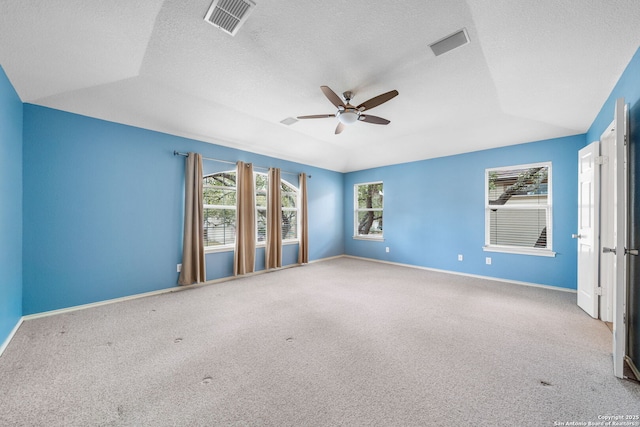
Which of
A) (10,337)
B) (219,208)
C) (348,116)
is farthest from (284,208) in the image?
(10,337)

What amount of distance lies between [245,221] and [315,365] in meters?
3.40

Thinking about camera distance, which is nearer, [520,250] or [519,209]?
[520,250]

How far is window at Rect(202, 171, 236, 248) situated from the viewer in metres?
4.49

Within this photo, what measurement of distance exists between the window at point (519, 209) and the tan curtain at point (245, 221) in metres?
4.68

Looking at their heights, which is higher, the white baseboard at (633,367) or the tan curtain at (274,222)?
the tan curtain at (274,222)

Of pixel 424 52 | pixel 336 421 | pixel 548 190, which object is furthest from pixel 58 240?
A: pixel 548 190

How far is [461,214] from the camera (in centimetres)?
498

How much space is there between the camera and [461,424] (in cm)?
139

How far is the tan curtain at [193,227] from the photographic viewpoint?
13.2 ft

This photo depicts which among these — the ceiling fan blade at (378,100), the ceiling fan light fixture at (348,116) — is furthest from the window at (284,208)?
the ceiling fan blade at (378,100)

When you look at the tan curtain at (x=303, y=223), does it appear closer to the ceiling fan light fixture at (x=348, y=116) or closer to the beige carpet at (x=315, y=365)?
the beige carpet at (x=315, y=365)

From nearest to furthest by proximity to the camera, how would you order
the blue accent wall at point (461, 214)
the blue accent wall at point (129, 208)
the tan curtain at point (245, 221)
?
1. the blue accent wall at point (129, 208)
2. the blue accent wall at point (461, 214)
3. the tan curtain at point (245, 221)

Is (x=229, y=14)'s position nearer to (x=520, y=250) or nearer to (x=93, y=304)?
(x=93, y=304)

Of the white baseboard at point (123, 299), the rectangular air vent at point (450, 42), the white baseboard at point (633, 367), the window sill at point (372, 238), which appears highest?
the rectangular air vent at point (450, 42)
